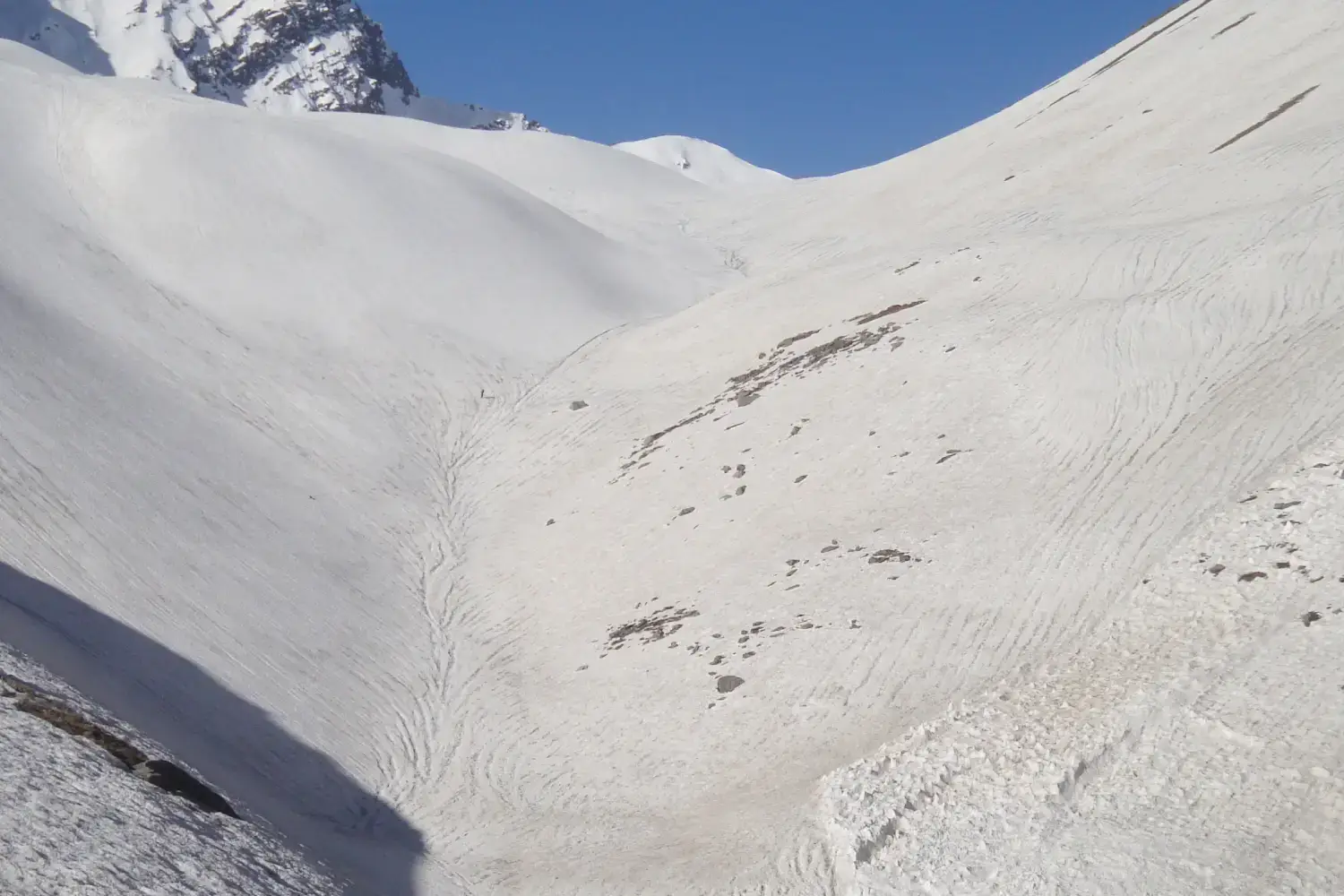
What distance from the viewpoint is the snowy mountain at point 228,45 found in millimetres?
176750

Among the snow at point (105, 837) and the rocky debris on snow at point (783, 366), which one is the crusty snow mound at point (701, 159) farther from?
the snow at point (105, 837)

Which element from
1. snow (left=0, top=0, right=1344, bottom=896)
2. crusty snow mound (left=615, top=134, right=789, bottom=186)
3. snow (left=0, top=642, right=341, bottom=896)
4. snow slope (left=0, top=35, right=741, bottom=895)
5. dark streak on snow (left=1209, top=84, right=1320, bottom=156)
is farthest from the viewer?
crusty snow mound (left=615, top=134, right=789, bottom=186)

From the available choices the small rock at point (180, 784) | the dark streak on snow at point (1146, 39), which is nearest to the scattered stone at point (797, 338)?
the small rock at point (180, 784)

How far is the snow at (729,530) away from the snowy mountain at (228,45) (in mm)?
156193

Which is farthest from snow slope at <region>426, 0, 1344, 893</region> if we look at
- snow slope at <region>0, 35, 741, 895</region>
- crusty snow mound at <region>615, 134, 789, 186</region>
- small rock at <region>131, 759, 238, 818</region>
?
crusty snow mound at <region>615, 134, 789, 186</region>

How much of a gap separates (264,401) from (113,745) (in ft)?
63.9

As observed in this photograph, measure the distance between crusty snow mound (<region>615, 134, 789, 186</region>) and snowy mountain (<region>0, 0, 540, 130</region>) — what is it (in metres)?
59.1

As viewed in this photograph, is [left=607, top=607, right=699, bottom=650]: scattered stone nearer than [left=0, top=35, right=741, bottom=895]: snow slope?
No

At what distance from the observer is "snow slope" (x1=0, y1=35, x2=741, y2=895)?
18156 millimetres

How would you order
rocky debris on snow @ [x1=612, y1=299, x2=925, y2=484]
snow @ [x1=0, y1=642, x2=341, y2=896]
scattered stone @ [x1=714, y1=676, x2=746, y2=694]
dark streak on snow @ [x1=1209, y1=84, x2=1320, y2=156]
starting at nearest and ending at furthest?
snow @ [x1=0, y1=642, x2=341, y2=896]
scattered stone @ [x1=714, y1=676, x2=746, y2=694]
rocky debris on snow @ [x1=612, y1=299, x2=925, y2=484]
dark streak on snow @ [x1=1209, y1=84, x2=1320, y2=156]

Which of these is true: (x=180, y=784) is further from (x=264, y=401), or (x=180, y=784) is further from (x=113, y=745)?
(x=264, y=401)

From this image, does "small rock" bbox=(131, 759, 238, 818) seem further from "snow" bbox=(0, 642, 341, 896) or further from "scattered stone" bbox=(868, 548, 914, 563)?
"scattered stone" bbox=(868, 548, 914, 563)

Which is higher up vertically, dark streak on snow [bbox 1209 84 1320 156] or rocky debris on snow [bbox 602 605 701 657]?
dark streak on snow [bbox 1209 84 1320 156]

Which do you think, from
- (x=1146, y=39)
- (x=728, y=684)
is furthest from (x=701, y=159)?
(x=728, y=684)
